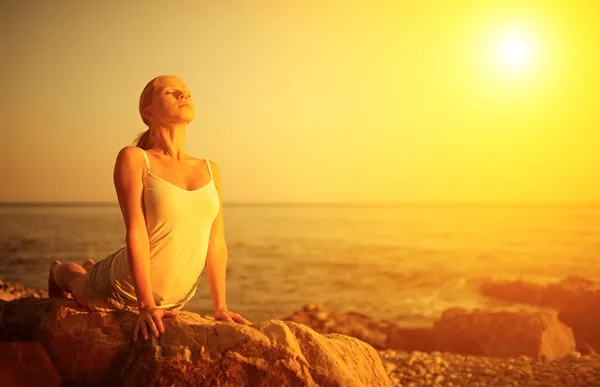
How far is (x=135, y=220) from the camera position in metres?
1.69

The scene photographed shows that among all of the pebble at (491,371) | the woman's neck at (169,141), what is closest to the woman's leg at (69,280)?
the woman's neck at (169,141)

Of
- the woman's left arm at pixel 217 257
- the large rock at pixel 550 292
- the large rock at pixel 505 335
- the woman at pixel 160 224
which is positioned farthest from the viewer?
the large rock at pixel 550 292

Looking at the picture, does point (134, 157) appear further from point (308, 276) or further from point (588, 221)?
point (588, 221)

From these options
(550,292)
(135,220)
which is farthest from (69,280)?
(550,292)

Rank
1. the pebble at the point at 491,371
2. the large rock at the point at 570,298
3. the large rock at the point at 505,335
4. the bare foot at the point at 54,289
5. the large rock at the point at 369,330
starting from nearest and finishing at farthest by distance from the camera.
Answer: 1. the bare foot at the point at 54,289
2. the pebble at the point at 491,371
3. the large rock at the point at 505,335
4. the large rock at the point at 369,330
5. the large rock at the point at 570,298

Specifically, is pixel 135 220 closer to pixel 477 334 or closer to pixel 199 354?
pixel 199 354

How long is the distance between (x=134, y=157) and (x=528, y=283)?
19.3 feet

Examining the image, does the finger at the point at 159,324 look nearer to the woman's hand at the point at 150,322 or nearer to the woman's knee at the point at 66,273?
the woman's hand at the point at 150,322

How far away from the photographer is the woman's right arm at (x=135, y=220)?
1662 millimetres

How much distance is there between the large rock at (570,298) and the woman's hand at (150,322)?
3.79 m

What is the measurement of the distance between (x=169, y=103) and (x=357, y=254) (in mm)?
7279

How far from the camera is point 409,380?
3.37m

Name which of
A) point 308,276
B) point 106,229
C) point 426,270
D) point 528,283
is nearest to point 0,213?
point 106,229

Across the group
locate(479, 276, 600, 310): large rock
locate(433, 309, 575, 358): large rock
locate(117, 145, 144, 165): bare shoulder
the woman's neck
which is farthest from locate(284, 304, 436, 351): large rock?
locate(117, 145, 144, 165): bare shoulder
